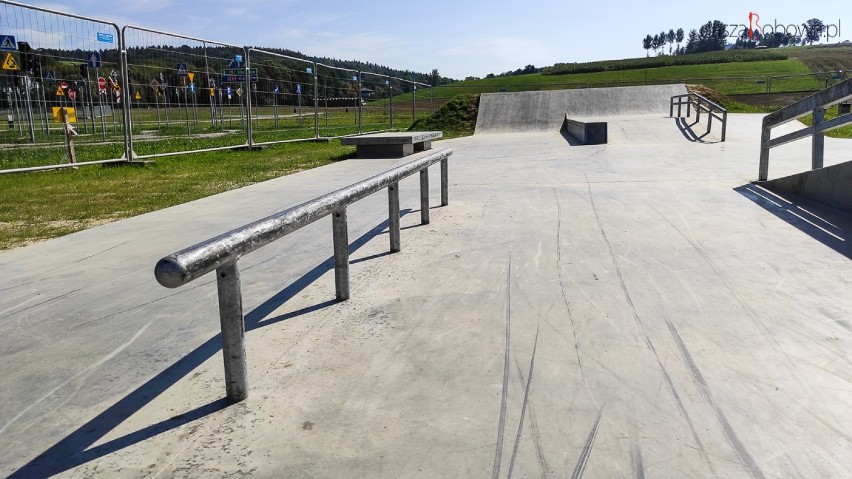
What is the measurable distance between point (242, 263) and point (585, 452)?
3434 mm

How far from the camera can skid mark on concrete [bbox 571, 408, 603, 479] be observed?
84.7 inches

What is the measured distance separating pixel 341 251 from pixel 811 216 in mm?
4877

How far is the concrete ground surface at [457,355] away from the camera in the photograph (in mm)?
2281

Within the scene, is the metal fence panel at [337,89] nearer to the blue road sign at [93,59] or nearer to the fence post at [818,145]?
the blue road sign at [93,59]

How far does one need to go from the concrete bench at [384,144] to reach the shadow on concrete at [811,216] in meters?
7.89

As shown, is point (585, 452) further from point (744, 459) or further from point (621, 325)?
point (621, 325)

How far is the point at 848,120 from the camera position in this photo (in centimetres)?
646

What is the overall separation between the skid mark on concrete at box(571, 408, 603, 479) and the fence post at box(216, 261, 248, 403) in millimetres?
1352

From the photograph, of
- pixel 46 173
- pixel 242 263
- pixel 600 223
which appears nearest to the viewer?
pixel 242 263

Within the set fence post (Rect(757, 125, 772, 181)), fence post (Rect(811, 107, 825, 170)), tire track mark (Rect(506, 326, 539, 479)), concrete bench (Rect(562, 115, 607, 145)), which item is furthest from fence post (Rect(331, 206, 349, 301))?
concrete bench (Rect(562, 115, 607, 145))

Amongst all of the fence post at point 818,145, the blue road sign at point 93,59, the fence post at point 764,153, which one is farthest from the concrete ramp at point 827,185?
the blue road sign at point 93,59

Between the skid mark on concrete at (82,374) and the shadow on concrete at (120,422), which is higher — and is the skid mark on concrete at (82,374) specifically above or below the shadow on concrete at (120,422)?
above

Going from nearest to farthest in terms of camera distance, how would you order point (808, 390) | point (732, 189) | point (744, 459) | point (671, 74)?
point (744, 459) < point (808, 390) < point (732, 189) < point (671, 74)

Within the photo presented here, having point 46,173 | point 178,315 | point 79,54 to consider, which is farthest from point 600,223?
point 79,54
